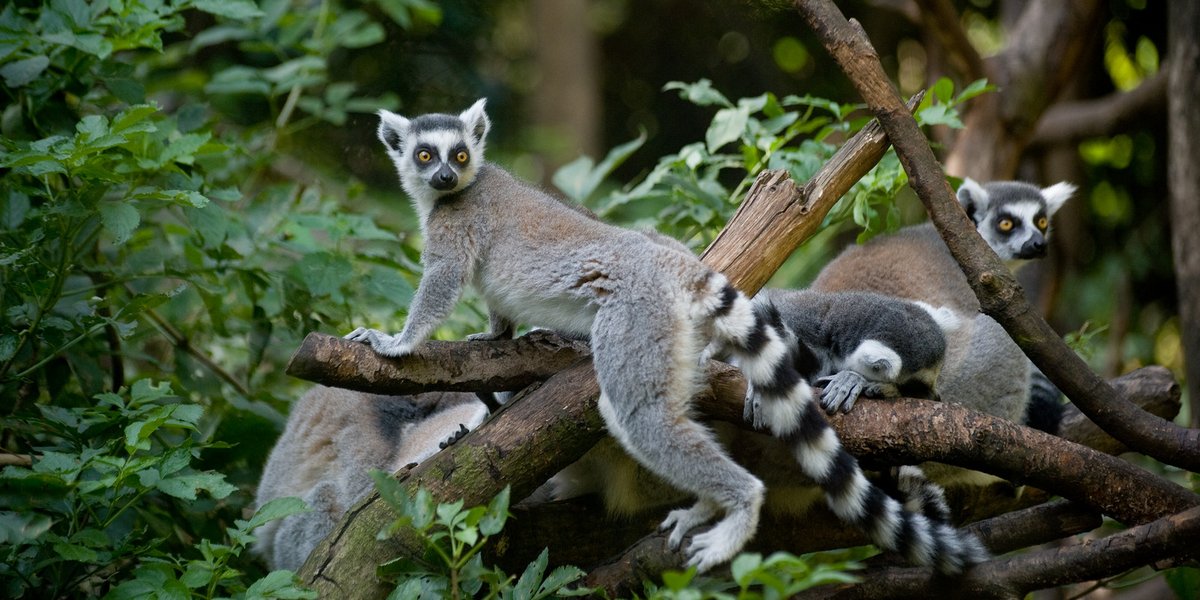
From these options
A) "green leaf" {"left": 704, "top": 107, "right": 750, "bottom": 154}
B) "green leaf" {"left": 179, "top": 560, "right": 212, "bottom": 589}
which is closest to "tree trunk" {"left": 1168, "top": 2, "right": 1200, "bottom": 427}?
"green leaf" {"left": 704, "top": 107, "right": 750, "bottom": 154}

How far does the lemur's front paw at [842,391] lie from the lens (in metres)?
3.57

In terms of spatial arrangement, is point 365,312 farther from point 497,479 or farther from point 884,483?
point 884,483

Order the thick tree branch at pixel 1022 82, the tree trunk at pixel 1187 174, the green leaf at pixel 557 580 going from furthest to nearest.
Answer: the thick tree branch at pixel 1022 82 → the tree trunk at pixel 1187 174 → the green leaf at pixel 557 580

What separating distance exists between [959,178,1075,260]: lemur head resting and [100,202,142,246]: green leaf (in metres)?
4.23

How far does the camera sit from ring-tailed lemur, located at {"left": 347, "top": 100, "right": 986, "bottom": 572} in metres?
3.24

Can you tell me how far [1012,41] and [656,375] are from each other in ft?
17.3

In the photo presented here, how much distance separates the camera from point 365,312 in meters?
5.96

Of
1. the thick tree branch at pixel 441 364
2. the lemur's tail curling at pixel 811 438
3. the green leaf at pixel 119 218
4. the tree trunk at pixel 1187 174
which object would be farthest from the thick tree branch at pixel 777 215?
the tree trunk at pixel 1187 174

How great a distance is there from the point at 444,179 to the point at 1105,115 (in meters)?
6.68

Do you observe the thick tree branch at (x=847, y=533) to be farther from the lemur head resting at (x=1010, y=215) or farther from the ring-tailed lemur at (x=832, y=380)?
the lemur head resting at (x=1010, y=215)

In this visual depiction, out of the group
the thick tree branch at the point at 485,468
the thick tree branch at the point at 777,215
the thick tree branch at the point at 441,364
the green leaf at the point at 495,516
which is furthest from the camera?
the thick tree branch at the point at 777,215

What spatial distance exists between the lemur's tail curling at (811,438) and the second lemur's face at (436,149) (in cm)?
137

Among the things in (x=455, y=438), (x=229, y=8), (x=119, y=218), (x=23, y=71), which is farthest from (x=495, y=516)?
(x=23, y=71)

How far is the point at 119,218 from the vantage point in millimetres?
3773
